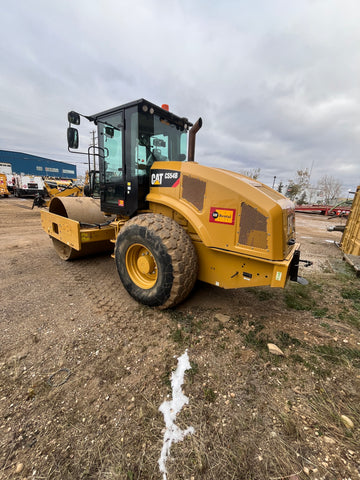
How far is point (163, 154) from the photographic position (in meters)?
3.66

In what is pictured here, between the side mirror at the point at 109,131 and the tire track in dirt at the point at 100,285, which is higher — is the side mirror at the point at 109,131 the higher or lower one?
the higher one

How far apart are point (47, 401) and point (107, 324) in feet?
3.40

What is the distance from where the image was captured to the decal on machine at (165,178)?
2962 mm

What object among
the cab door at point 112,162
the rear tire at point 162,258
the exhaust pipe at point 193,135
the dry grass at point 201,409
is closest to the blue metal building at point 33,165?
the cab door at point 112,162

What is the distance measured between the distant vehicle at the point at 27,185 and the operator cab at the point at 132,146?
68.1 ft

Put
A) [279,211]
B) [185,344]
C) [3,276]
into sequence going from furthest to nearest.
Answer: [3,276] → [185,344] → [279,211]

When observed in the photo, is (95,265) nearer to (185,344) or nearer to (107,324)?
(107,324)

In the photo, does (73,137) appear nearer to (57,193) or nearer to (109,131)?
(109,131)

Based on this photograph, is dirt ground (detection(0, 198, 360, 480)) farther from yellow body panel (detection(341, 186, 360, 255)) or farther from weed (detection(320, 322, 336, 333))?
yellow body panel (detection(341, 186, 360, 255))

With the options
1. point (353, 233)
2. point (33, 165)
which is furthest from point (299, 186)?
point (33, 165)

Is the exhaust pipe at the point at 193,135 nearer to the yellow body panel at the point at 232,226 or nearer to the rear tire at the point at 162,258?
the yellow body panel at the point at 232,226

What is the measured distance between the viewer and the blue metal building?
209 ft

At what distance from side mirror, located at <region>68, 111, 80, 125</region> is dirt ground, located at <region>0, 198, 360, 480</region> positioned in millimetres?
2795

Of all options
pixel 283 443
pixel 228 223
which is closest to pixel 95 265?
pixel 228 223
